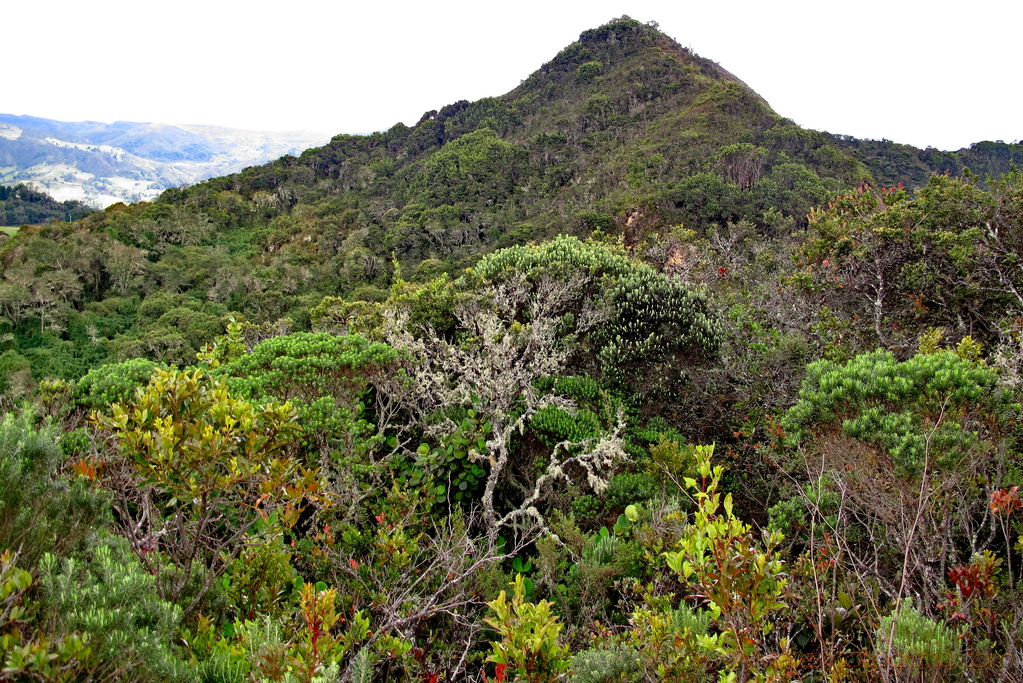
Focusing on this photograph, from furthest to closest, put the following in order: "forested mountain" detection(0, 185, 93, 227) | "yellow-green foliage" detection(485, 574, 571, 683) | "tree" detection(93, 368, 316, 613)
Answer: "forested mountain" detection(0, 185, 93, 227)
"tree" detection(93, 368, 316, 613)
"yellow-green foliage" detection(485, 574, 571, 683)

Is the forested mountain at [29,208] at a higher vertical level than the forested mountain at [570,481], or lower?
higher

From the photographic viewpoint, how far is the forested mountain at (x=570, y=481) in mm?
1914

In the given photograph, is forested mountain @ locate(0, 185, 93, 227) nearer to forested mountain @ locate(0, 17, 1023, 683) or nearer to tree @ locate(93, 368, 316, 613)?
forested mountain @ locate(0, 17, 1023, 683)

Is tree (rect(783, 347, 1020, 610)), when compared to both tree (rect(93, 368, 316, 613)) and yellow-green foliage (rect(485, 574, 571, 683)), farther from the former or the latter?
tree (rect(93, 368, 316, 613))

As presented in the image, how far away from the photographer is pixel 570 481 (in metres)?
4.60

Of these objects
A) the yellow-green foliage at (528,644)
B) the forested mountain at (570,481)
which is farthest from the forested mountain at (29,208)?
the yellow-green foliage at (528,644)

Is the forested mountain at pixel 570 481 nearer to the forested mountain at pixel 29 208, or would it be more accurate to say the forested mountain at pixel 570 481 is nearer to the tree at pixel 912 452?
the tree at pixel 912 452

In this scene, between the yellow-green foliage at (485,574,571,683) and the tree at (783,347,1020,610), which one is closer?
the yellow-green foliage at (485,574,571,683)

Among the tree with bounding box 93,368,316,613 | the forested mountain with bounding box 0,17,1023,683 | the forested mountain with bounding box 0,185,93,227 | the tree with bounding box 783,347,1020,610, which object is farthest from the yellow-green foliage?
the forested mountain with bounding box 0,185,93,227

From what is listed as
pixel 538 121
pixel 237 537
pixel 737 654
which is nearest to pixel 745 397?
pixel 737 654

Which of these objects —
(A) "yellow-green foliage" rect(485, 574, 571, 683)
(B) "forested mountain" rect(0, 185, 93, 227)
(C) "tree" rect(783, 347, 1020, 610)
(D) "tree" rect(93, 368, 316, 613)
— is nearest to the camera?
(A) "yellow-green foliage" rect(485, 574, 571, 683)

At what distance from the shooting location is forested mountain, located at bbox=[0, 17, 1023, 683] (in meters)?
1.91

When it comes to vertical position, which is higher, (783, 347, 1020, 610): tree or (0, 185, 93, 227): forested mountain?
(0, 185, 93, 227): forested mountain

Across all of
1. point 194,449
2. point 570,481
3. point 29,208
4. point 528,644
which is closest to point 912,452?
point 570,481
